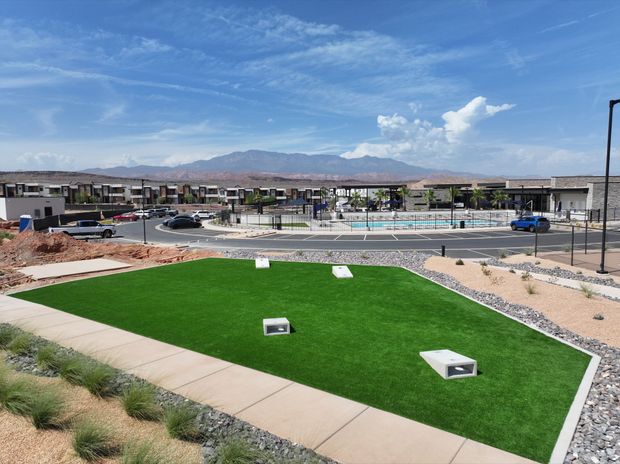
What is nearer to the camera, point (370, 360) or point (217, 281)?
point (370, 360)

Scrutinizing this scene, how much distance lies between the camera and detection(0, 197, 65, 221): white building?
5694 cm

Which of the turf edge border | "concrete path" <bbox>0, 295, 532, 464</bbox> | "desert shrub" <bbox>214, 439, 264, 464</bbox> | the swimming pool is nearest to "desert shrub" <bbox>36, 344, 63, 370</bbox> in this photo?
"concrete path" <bbox>0, 295, 532, 464</bbox>

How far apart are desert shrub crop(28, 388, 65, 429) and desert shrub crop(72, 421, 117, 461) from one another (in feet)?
2.74

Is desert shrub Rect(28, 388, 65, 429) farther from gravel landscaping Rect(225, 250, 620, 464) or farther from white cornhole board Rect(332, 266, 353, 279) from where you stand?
white cornhole board Rect(332, 266, 353, 279)

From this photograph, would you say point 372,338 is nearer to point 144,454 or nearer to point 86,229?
point 144,454

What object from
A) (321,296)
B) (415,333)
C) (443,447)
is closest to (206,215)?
(321,296)

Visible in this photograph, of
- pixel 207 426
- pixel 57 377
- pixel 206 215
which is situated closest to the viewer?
pixel 207 426

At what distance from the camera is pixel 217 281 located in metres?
A: 18.6

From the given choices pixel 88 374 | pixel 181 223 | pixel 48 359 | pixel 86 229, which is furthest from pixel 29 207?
pixel 88 374

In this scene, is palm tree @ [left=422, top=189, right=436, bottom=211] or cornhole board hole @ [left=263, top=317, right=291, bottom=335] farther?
palm tree @ [left=422, top=189, right=436, bottom=211]

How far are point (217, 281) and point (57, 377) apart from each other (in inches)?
396

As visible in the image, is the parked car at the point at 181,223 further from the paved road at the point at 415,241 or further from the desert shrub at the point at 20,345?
the desert shrub at the point at 20,345

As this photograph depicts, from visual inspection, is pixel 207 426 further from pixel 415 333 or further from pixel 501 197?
pixel 501 197

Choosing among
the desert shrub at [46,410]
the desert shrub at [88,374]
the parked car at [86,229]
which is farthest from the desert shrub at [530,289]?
the parked car at [86,229]
